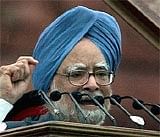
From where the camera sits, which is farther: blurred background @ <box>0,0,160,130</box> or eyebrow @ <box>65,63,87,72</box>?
blurred background @ <box>0,0,160,130</box>

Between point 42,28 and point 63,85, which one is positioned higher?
point 42,28

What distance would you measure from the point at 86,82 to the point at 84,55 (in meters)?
0.13

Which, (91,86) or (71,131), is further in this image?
(91,86)

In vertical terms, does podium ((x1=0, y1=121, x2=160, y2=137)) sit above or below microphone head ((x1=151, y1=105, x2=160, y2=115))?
below

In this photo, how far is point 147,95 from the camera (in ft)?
14.9

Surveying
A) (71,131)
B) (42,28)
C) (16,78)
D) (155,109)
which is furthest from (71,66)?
(42,28)

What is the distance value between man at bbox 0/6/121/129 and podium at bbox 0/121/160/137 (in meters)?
0.55

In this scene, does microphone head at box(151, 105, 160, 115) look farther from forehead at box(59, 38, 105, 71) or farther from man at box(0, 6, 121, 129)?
forehead at box(59, 38, 105, 71)

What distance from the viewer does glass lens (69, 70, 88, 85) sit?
268 centimetres

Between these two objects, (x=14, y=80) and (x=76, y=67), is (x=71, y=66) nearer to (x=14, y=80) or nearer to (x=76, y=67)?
(x=76, y=67)

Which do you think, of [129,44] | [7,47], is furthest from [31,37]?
[129,44]

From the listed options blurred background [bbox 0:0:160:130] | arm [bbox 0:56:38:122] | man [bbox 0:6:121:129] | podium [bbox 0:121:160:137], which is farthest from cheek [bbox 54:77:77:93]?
blurred background [bbox 0:0:160:130]

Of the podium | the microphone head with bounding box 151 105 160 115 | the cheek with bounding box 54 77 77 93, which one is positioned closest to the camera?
the podium

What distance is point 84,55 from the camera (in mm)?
2770
